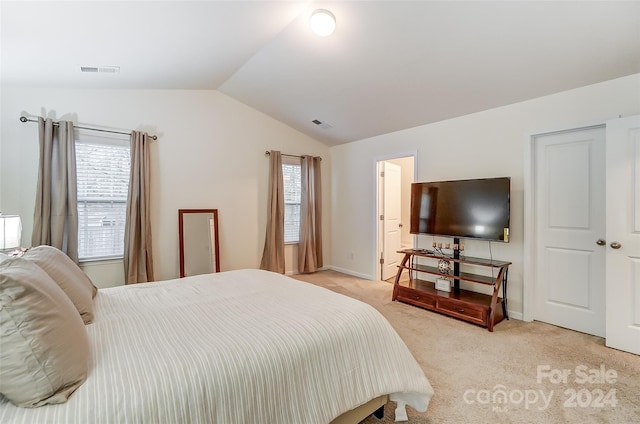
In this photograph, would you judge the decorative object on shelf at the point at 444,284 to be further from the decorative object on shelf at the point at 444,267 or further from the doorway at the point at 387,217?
the doorway at the point at 387,217

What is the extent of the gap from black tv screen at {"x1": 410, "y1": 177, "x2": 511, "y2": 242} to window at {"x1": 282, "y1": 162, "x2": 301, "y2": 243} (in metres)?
2.05

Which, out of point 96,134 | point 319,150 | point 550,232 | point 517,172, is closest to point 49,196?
point 96,134

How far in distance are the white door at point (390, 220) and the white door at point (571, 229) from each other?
202 centimetres

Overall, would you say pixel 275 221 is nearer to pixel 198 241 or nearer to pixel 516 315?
pixel 198 241

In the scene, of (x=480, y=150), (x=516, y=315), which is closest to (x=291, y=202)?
(x=480, y=150)

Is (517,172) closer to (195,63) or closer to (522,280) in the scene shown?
(522,280)

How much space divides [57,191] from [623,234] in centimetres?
542

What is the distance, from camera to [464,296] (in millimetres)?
3188

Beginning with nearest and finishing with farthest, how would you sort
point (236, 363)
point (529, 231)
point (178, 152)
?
point (236, 363) < point (529, 231) < point (178, 152)

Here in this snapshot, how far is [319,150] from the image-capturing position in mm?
5262

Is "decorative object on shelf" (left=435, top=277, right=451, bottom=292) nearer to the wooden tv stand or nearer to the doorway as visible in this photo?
the wooden tv stand

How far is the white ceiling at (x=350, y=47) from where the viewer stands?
6.77ft

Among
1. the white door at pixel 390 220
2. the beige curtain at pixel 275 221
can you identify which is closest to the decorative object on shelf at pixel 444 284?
the white door at pixel 390 220

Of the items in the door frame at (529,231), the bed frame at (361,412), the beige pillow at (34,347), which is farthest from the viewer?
the door frame at (529,231)
